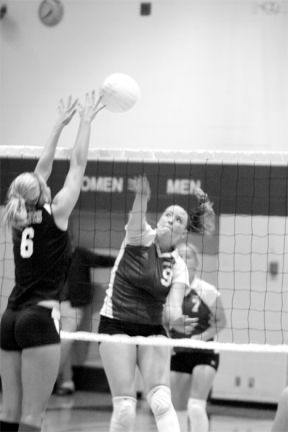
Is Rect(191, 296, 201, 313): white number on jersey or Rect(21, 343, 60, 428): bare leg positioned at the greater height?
Rect(191, 296, 201, 313): white number on jersey

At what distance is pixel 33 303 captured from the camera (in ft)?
14.6

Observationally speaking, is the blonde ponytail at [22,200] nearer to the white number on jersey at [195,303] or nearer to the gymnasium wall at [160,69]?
the white number on jersey at [195,303]

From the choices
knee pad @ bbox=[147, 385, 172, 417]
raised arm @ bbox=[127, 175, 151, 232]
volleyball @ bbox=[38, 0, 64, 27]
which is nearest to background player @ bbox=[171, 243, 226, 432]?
knee pad @ bbox=[147, 385, 172, 417]

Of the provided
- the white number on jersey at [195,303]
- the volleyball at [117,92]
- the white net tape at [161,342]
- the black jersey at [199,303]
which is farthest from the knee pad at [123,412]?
the volleyball at [117,92]

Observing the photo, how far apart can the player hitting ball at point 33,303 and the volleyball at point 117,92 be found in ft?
3.65

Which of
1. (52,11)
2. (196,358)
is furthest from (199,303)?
(52,11)

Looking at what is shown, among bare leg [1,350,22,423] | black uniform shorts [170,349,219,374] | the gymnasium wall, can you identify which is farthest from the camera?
the gymnasium wall

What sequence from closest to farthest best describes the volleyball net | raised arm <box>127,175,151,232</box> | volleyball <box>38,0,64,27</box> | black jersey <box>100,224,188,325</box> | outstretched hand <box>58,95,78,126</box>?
outstretched hand <box>58,95,78,126</box> → raised arm <box>127,175,151,232</box> → black jersey <box>100,224,188,325</box> → the volleyball net → volleyball <box>38,0,64,27</box>

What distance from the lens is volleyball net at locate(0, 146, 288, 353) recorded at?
883 cm

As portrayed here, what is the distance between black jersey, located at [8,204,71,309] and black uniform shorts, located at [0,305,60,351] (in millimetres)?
63

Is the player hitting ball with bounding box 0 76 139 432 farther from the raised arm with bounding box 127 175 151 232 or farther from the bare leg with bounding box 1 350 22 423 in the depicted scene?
the raised arm with bounding box 127 175 151 232

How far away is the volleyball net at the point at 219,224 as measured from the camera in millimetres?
8828

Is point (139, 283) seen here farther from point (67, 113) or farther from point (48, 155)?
point (67, 113)

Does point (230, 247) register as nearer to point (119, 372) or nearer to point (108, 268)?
point (108, 268)
